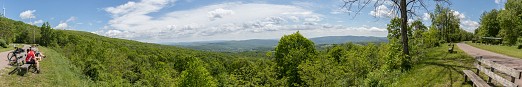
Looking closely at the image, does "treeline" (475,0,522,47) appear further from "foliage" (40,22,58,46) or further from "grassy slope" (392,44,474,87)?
"foliage" (40,22,58,46)

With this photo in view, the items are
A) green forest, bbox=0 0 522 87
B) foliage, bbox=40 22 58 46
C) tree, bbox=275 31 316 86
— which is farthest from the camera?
foliage, bbox=40 22 58 46

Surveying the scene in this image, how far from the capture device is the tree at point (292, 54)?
38.9 meters

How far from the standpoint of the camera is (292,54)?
39125 millimetres

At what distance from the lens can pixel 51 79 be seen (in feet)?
73.2

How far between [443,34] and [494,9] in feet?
39.6

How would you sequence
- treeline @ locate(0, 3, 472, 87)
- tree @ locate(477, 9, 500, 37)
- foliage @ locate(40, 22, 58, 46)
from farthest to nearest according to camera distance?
1. foliage @ locate(40, 22, 58, 46)
2. tree @ locate(477, 9, 500, 37)
3. treeline @ locate(0, 3, 472, 87)

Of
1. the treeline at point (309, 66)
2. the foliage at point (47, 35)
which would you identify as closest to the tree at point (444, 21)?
the treeline at point (309, 66)

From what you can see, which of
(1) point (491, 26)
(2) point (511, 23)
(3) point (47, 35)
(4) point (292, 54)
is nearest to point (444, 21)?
(1) point (491, 26)

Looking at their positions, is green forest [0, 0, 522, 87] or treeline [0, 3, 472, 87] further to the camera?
green forest [0, 0, 522, 87]

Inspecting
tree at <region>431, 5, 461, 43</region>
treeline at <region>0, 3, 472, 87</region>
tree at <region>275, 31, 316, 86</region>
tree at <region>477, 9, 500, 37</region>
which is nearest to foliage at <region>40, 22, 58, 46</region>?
treeline at <region>0, 3, 472, 87</region>

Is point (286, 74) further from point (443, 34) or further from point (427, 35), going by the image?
point (443, 34)

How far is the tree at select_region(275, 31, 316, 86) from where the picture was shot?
3894 cm

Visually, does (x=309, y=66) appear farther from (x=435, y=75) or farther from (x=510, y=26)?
(x=510, y=26)

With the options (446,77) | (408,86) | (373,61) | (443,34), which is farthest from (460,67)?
(443,34)
